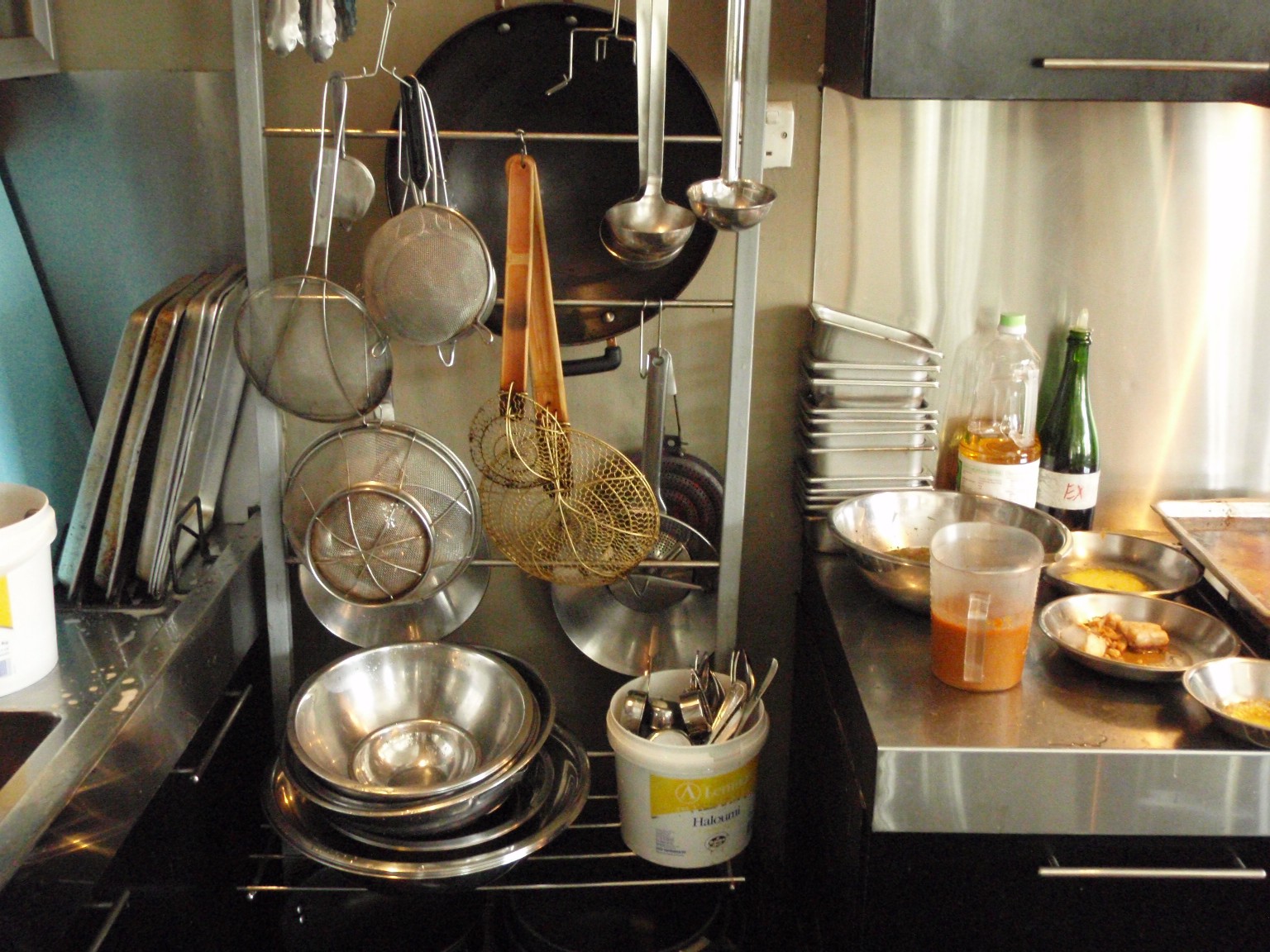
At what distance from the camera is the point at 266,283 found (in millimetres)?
1391

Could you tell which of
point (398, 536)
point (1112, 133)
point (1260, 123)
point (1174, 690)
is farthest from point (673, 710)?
point (1260, 123)

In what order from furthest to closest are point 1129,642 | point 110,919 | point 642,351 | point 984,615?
point 642,351
point 1129,642
point 984,615
point 110,919

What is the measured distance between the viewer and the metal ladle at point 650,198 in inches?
49.4

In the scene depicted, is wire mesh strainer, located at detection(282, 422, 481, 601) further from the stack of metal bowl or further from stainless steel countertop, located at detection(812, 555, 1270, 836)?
stainless steel countertop, located at detection(812, 555, 1270, 836)

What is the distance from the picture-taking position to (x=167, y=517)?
1.38 metres

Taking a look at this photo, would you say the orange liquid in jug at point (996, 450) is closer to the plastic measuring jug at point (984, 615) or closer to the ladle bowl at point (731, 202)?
the plastic measuring jug at point (984, 615)

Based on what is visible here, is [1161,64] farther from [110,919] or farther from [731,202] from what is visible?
[110,919]

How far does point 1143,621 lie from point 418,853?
0.90 metres

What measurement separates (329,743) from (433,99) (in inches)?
32.4

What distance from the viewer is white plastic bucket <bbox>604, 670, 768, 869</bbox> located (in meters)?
1.34

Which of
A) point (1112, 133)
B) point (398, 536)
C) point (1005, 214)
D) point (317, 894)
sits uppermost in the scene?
point (1112, 133)

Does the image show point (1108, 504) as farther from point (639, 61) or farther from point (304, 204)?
point (304, 204)

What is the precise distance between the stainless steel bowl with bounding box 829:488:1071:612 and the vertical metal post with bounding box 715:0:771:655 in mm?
137

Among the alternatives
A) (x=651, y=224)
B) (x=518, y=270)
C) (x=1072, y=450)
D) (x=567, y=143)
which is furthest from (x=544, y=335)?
(x=1072, y=450)
